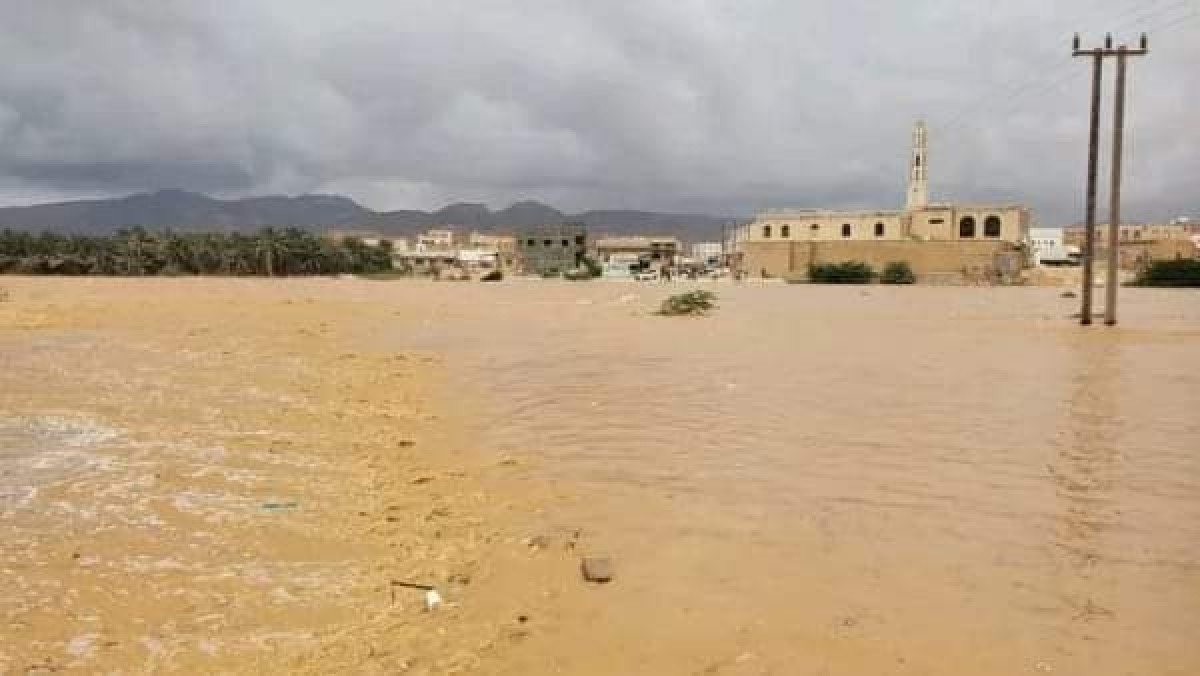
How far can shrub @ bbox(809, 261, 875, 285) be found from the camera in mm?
78188

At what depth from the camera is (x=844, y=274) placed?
78.8 m

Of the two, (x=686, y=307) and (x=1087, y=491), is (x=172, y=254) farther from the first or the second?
(x=1087, y=491)

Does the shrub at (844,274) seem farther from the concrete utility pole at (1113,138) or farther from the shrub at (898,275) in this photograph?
the concrete utility pole at (1113,138)

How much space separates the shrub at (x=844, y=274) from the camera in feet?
257

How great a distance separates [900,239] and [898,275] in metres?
8.03

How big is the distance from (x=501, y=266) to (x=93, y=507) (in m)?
112

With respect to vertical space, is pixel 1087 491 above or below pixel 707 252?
below

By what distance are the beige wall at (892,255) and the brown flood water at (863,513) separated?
69538mm

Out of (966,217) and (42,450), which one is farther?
(966,217)

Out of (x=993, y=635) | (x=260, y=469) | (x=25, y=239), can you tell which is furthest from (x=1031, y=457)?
(x=25, y=239)

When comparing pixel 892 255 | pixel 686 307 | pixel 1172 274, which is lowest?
pixel 686 307

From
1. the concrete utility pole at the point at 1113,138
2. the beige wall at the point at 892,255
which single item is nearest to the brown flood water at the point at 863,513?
the concrete utility pole at the point at 1113,138

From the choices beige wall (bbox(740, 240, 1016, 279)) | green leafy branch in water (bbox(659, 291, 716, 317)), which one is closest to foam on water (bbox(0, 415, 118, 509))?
green leafy branch in water (bbox(659, 291, 716, 317))

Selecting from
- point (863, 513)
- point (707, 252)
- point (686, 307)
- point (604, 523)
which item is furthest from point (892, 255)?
point (604, 523)
